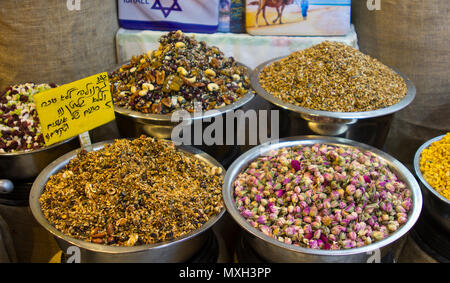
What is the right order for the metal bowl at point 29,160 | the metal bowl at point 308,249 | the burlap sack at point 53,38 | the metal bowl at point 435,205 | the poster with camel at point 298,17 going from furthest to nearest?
the poster with camel at point 298,17
the burlap sack at point 53,38
the metal bowl at point 29,160
the metal bowl at point 435,205
the metal bowl at point 308,249

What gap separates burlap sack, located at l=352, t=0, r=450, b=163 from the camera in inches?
63.3

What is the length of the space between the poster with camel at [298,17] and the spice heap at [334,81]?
0.21 m

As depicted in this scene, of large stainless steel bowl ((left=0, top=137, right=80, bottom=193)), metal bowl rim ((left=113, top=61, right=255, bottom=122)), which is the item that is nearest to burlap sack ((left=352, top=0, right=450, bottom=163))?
metal bowl rim ((left=113, top=61, right=255, bottom=122))

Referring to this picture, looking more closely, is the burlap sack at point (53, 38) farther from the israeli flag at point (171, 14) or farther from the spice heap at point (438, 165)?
the spice heap at point (438, 165)

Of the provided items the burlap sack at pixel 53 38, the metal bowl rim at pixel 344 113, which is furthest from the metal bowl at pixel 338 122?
the burlap sack at pixel 53 38

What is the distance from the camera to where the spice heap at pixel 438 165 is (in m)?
1.13

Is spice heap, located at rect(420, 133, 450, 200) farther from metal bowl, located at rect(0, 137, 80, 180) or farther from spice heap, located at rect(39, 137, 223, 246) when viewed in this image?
metal bowl, located at rect(0, 137, 80, 180)

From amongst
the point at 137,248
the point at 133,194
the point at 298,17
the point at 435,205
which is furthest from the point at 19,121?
the point at 435,205

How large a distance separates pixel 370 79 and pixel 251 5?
2.08 ft

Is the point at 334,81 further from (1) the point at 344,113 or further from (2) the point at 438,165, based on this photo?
(2) the point at 438,165

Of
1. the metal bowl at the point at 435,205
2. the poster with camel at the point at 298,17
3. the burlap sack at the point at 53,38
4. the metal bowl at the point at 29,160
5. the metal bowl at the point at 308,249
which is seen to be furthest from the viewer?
the poster with camel at the point at 298,17
